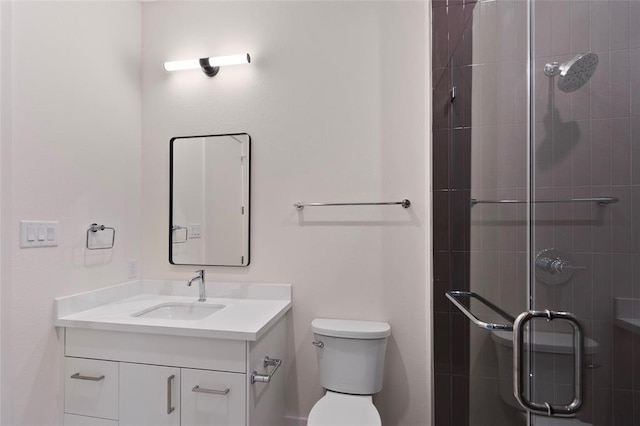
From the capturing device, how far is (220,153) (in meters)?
1.90

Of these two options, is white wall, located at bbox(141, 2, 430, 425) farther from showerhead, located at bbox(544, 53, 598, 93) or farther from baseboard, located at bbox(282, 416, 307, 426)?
showerhead, located at bbox(544, 53, 598, 93)

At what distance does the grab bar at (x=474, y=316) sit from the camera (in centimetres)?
97

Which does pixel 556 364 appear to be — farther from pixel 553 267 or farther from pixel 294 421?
pixel 294 421

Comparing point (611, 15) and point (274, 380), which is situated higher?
point (611, 15)

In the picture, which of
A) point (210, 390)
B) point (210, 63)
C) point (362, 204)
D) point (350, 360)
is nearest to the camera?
point (210, 390)

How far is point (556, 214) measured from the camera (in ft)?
2.70

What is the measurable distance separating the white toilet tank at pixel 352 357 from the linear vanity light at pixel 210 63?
5.11 feet

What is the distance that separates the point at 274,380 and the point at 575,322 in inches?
52.3

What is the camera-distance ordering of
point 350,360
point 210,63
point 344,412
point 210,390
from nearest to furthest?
point 210,390
point 344,412
point 350,360
point 210,63

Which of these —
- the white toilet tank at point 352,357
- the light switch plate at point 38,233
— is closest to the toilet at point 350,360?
the white toilet tank at point 352,357

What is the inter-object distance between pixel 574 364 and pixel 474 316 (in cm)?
37

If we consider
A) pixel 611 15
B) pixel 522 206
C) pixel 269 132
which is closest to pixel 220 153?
pixel 269 132

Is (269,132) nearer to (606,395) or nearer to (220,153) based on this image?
(220,153)

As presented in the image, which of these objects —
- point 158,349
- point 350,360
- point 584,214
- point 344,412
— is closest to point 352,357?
point 350,360
